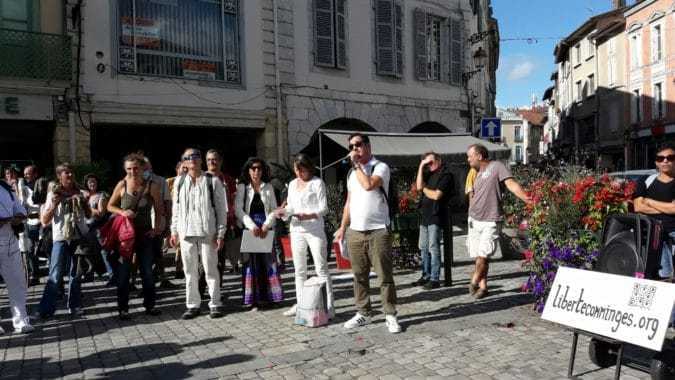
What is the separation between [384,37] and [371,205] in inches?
479

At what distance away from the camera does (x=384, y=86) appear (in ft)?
54.8

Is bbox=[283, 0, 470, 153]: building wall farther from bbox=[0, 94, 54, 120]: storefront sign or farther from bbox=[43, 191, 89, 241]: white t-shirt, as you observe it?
bbox=[43, 191, 89, 241]: white t-shirt

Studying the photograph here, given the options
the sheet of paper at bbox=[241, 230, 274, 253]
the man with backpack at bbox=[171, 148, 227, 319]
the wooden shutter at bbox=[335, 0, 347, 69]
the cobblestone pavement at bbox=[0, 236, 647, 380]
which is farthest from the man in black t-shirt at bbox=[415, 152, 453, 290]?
the wooden shutter at bbox=[335, 0, 347, 69]

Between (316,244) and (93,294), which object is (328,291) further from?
(93,294)

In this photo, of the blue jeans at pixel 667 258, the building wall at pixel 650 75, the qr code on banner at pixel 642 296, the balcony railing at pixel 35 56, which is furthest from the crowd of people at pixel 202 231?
the building wall at pixel 650 75

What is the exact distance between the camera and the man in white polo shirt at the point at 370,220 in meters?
5.26

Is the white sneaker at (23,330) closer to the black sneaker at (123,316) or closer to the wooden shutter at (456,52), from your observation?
the black sneaker at (123,316)

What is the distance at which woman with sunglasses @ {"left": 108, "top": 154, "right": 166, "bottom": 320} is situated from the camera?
6.15 m

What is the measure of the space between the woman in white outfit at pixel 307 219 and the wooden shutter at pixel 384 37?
11133 millimetres

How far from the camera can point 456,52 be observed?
60.7ft

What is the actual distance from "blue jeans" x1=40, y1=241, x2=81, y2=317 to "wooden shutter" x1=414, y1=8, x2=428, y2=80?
1289 centimetres

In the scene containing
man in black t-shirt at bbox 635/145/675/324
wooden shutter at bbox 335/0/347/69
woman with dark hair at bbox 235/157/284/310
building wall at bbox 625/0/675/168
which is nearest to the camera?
man in black t-shirt at bbox 635/145/675/324

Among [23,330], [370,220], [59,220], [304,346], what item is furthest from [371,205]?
[23,330]

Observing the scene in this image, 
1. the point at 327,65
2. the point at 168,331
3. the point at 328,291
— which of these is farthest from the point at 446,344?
the point at 327,65
